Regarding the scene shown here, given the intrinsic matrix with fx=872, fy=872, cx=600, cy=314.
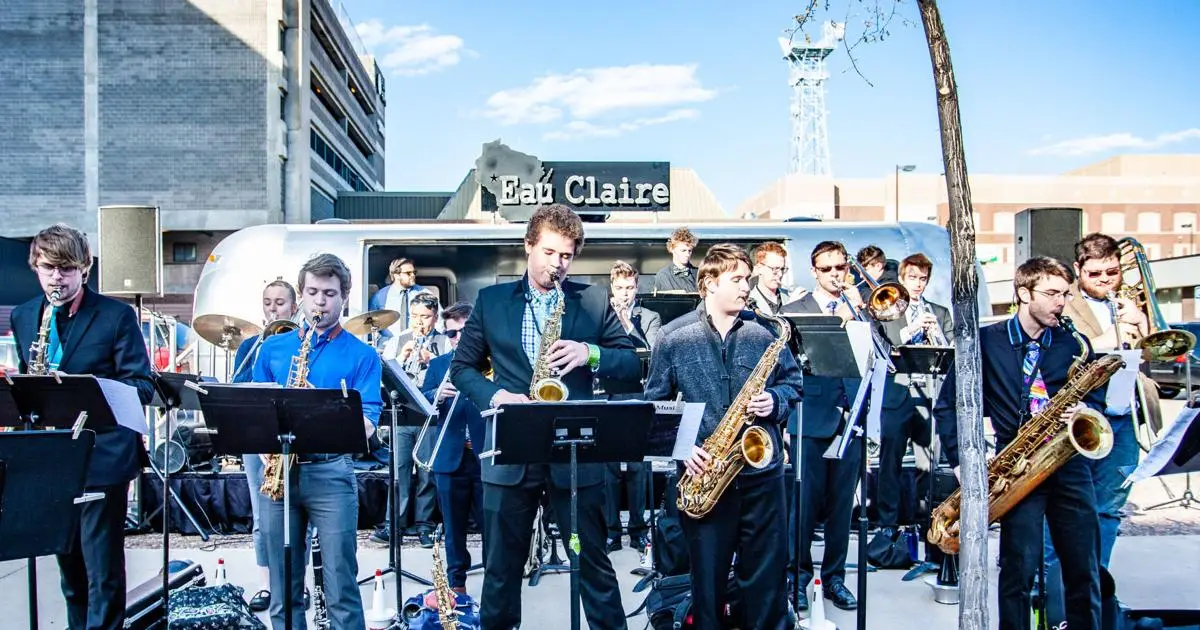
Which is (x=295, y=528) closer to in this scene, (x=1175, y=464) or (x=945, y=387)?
(x=945, y=387)

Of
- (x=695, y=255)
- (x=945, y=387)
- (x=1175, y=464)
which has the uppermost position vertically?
(x=695, y=255)

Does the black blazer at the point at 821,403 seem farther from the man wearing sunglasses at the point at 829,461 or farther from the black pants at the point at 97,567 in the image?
the black pants at the point at 97,567

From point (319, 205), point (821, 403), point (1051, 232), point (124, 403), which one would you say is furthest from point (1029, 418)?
point (319, 205)

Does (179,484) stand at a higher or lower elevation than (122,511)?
lower

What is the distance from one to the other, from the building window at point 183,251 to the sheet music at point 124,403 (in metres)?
26.2

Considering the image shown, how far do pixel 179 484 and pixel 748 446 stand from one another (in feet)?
18.9

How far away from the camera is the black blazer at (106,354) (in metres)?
4.04

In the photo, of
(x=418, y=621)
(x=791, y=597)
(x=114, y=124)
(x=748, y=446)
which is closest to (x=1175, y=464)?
(x=748, y=446)

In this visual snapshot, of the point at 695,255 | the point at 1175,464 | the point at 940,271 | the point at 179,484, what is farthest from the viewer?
the point at 695,255

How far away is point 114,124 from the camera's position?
2652cm

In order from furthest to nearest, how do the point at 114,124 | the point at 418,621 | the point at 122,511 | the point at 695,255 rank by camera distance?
the point at 114,124 < the point at 695,255 < the point at 418,621 < the point at 122,511

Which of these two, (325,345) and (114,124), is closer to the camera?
(325,345)

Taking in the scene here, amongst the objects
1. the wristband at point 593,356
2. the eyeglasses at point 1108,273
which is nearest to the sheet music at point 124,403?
the wristband at point 593,356

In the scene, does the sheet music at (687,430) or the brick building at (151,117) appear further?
the brick building at (151,117)
